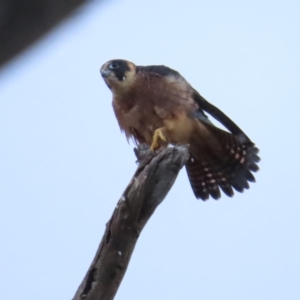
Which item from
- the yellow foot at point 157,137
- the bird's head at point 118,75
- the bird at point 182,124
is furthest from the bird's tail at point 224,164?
the bird's head at point 118,75

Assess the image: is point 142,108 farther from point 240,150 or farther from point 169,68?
point 240,150

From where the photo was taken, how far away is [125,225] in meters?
1.48

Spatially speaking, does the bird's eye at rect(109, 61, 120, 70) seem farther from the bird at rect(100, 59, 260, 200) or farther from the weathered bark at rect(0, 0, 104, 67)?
the weathered bark at rect(0, 0, 104, 67)

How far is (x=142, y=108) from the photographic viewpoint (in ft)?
8.59

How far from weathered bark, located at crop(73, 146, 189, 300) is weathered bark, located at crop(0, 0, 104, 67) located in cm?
104

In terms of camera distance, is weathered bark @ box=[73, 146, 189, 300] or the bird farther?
the bird

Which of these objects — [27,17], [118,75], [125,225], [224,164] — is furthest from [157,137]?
[27,17]

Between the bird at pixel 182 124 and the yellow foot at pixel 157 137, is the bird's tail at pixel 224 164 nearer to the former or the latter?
the bird at pixel 182 124

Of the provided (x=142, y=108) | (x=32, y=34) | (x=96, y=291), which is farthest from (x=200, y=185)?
(x=32, y=34)

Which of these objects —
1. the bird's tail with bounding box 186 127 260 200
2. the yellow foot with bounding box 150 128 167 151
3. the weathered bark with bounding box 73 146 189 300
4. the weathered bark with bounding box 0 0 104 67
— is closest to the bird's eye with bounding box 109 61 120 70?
the yellow foot with bounding box 150 128 167 151

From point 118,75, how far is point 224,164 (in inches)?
28.7

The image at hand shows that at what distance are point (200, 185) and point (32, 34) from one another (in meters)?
2.50

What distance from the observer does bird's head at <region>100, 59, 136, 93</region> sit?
2603mm

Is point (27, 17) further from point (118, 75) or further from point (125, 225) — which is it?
point (118, 75)
